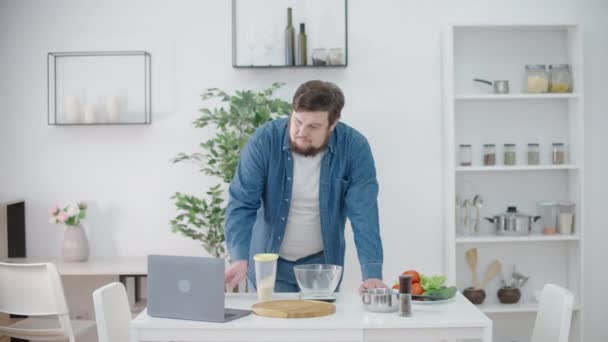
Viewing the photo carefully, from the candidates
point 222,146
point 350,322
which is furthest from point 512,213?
point 350,322

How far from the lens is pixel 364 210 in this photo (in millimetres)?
3043

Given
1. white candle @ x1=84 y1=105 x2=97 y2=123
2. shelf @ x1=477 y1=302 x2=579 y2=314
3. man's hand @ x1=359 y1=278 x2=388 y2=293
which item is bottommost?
shelf @ x1=477 y1=302 x2=579 y2=314

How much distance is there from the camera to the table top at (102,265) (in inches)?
158

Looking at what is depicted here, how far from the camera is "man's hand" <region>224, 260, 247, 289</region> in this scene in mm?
2779

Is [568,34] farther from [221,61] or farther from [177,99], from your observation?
[177,99]

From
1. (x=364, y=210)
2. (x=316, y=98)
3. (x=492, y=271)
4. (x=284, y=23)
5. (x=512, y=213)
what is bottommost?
(x=492, y=271)

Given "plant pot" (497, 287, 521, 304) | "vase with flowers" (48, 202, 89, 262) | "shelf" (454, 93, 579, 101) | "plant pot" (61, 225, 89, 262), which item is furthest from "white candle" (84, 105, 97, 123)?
"plant pot" (497, 287, 521, 304)

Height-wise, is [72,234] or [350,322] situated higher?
[72,234]

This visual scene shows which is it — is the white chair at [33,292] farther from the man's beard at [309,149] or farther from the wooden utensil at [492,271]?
the wooden utensil at [492,271]

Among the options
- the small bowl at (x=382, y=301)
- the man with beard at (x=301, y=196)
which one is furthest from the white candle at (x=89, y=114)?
the small bowl at (x=382, y=301)

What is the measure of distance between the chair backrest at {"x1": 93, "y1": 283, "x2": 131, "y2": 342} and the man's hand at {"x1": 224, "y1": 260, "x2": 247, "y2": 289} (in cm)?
40

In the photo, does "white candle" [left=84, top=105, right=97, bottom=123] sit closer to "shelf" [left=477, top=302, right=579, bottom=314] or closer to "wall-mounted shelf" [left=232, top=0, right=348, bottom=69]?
"wall-mounted shelf" [left=232, top=0, right=348, bottom=69]

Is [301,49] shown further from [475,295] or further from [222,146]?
[475,295]

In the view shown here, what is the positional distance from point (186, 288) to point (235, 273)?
35cm
